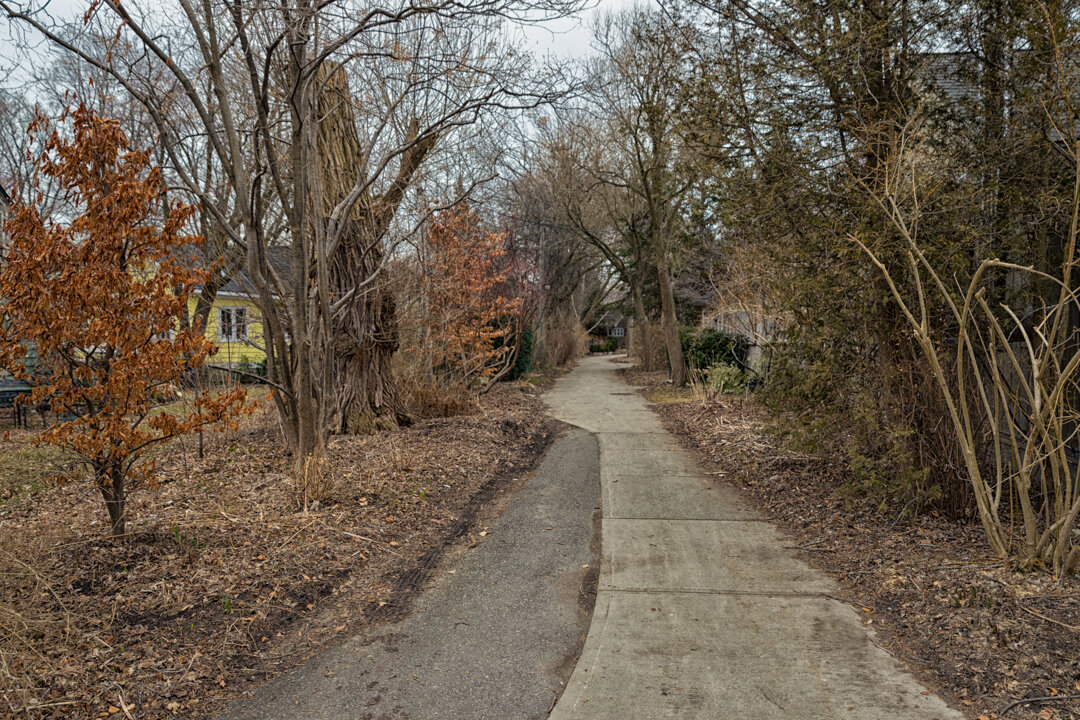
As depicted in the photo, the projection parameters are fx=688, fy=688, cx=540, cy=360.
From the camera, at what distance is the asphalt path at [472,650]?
3240mm

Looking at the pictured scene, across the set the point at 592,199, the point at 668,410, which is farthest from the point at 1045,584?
the point at 592,199

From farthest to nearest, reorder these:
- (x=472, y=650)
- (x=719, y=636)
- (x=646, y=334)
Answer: (x=646, y=334)
(x=719, y=636)
(x=472, y=650)

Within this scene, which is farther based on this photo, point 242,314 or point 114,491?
point 242,314

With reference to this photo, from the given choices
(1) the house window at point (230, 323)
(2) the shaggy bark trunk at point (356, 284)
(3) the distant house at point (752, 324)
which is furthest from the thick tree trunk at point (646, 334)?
(1) the house window at point (230, 323)

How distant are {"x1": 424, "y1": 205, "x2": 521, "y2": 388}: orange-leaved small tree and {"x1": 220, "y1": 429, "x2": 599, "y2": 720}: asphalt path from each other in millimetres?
6407

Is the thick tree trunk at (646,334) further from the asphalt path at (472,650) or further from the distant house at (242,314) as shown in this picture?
the asphalt path at (472,650)

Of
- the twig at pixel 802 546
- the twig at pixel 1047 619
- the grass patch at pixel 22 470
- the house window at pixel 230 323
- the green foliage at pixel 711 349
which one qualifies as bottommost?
the twig at pixel 802 546

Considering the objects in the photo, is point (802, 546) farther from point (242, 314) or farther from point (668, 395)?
point (668, 395)

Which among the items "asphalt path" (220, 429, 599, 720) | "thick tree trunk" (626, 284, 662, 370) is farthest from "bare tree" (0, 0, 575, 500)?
"thick tree trunk" (626, 284, 662, 370)

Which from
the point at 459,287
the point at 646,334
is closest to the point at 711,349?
the point at 646,334

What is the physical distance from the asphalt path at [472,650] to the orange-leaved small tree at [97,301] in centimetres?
188

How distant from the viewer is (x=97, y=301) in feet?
13.4

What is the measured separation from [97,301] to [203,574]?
5.89ft

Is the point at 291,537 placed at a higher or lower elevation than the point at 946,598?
higher
